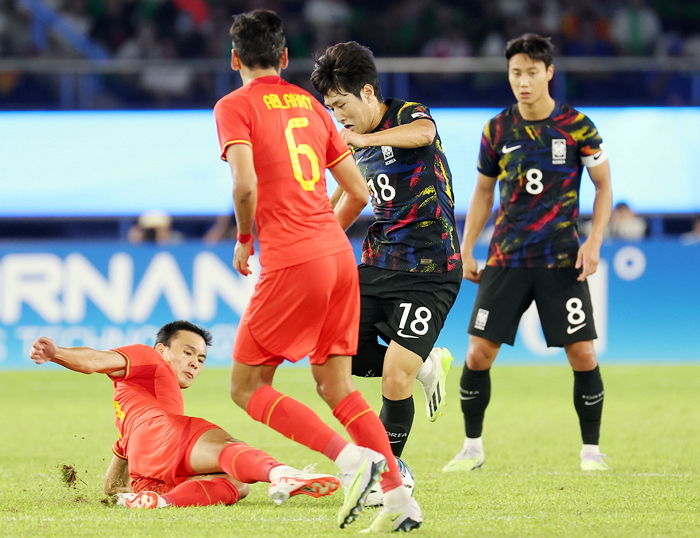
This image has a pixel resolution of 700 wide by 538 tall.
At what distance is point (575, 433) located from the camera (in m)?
8.69

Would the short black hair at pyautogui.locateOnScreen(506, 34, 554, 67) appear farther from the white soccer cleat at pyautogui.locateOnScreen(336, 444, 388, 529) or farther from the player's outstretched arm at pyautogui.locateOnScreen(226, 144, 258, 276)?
the white soccer cleat at pyautogui.locateOnScreen(336, 444, 388, 529)

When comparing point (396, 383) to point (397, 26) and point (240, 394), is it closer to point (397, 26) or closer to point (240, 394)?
point (240, 394)

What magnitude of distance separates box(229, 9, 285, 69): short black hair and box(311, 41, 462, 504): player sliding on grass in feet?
2.47

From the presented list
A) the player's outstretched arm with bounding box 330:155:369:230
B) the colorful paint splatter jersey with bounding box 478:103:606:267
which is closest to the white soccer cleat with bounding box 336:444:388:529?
the player's outstretched arm with bounding box 330:155:369:230

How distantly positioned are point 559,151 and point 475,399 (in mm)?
1460

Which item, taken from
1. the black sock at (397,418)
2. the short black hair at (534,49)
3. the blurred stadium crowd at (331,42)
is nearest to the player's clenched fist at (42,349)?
the black sock at (397,418)

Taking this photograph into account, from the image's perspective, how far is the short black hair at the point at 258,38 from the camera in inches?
186

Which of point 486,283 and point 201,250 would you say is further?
point 201,250

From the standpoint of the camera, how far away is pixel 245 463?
16.8 feet

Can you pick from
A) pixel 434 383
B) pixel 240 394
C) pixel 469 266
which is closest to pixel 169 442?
pixel 240 394

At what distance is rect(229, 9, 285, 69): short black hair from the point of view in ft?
15.5

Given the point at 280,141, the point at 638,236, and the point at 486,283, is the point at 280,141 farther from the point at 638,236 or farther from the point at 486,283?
the point at 638,236

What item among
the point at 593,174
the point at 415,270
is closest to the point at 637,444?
the point at 593,174

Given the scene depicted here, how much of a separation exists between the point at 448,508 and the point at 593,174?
7.47ft
